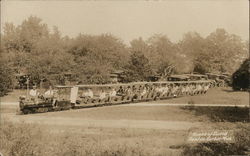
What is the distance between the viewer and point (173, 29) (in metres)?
17.2

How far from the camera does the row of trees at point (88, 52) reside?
18.9 meters

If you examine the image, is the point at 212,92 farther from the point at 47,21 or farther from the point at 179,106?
the point at 47,21

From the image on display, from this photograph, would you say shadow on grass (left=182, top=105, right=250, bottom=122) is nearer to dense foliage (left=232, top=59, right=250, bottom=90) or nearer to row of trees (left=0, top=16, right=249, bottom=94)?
dense foliage (left=232, top=59, right=250, bottom=90)

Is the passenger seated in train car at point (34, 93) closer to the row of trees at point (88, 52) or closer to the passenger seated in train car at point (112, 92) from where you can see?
the row of trees at point (88, 52)

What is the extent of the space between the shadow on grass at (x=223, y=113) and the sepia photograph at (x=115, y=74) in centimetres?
7

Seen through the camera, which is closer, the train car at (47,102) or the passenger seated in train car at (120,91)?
the train car at (47,102)

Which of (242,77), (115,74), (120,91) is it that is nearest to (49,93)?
(115,74)

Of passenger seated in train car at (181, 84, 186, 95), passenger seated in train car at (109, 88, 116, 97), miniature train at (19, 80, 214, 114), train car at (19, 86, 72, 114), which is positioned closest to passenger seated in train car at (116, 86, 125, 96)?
miniature train at (19, 80, 214, 114)

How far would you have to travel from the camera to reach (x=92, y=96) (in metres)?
21.7

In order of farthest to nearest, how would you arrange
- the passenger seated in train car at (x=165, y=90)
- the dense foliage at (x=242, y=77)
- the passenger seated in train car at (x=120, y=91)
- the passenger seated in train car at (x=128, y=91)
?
1. the passenger seated in train car at (x=165, y=90)
2. the passenger seated in train car at (x=128, y=91)
3. the passenger seated in train car at (x=120, y=91)
4. the dense foliage at (x=242, y=77)

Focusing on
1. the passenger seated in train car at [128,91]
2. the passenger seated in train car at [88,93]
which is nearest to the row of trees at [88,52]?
the passenger seated in train car at [88,93]

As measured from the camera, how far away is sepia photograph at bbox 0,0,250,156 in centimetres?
1554

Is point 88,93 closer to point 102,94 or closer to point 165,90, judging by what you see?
point 102,94

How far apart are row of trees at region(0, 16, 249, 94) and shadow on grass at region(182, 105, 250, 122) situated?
2.90 m
